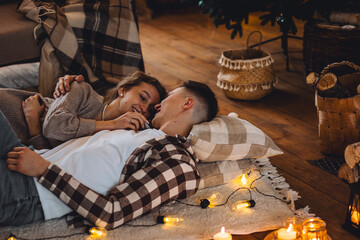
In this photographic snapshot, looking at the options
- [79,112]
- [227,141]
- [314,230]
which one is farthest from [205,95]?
[314,230]

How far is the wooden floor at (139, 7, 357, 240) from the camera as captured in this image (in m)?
1.68

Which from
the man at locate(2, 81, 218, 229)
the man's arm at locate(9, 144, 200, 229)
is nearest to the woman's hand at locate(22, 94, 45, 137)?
the man at locate(2, 81, 218, 229)

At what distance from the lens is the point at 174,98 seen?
1.71m

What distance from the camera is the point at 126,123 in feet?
5.35

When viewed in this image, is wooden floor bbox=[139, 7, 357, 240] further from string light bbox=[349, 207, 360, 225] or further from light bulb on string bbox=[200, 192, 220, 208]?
light bulb on string bbox=[200, 192, 220, 208]

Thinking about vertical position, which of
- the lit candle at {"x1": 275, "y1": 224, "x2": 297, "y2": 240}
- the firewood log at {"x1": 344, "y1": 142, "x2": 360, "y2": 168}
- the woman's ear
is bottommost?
the lit candle at {"x1": 275, "y1": 224, "x2": 297, "y2": 240}

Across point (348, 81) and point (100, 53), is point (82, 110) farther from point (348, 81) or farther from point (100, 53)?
point (348, 81)

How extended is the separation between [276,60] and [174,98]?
5.52 ft

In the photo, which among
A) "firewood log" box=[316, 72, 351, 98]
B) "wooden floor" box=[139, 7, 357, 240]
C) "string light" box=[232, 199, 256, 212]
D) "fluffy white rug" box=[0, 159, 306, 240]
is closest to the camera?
"fluffy white rug" box=[0, 159, 306, 240]

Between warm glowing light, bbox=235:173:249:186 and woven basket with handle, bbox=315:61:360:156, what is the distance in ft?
1.39

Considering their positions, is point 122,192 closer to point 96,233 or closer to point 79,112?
point 96,233

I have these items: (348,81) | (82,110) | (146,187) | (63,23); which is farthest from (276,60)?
(146,187)

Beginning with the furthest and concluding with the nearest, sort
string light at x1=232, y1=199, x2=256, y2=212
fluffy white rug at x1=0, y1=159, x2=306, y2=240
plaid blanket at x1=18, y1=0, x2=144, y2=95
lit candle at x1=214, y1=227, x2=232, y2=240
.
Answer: plaid blanket at x1=18, y1=0, x2=144, y2=95 < string light at x1=232, y1=199, x2=256, y2=212 < fluffy white rug at x1=0, y1=159, x2=306, y2=240 < lit candle at x1=214, y1=227, x2=232, y2=240

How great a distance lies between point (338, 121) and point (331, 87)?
0.15 metres
